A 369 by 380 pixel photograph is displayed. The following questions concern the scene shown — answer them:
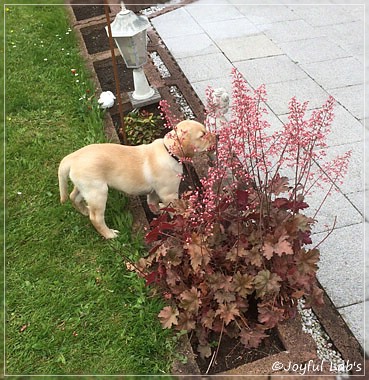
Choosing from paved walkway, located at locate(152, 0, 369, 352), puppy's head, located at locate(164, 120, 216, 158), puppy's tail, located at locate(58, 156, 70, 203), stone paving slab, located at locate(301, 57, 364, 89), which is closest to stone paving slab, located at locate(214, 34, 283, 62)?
paved walkway, located at locate(152, 0, 369, 352)

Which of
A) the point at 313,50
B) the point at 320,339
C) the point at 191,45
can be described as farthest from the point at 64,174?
the point at 313,50

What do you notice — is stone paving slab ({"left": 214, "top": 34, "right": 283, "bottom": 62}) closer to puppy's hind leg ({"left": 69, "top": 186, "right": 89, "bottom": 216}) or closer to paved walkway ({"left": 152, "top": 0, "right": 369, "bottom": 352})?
paved walkway ({"left": 152, "top": 0, "right": 369, "bottom": 352})

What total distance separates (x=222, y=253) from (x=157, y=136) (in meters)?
1.96

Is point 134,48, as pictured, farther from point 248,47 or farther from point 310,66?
point 310,66

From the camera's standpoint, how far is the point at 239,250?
9.02ft

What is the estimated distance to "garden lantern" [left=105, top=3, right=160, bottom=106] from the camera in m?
4.12

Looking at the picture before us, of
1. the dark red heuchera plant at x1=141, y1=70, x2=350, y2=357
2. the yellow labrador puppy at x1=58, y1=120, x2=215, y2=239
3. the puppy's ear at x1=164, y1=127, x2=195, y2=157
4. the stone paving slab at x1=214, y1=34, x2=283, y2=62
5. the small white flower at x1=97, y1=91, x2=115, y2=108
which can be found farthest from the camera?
the stone paving slab at x1=214, y1=34, x2=283, y2=62

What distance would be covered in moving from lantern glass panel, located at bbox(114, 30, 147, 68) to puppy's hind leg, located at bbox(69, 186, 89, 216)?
1499mm

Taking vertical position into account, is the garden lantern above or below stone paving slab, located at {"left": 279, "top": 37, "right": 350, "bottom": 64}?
above

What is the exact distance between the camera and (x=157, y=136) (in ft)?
14.8

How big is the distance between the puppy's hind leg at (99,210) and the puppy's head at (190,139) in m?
0.62

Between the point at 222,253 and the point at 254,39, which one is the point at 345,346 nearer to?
the point at 222,253

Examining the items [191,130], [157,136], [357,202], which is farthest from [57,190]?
[357,202]

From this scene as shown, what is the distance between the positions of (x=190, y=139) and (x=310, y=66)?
3181mm
